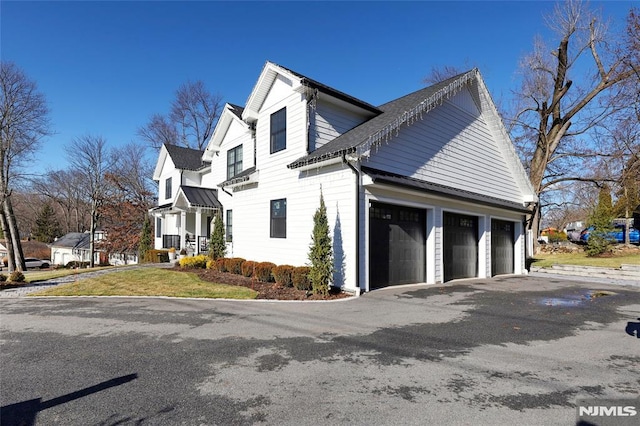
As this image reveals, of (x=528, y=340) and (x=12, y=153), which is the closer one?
(x=528, y=340)

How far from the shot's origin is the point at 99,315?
7.34 m

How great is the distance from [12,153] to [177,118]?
20.1 meters

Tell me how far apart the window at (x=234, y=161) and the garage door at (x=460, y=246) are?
10412 mm

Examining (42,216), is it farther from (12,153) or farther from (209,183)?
(209,183)

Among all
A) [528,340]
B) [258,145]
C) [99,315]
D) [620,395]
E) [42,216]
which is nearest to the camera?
[620,395]

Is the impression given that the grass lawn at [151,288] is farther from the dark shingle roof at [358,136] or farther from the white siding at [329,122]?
the white siding at [329,122]

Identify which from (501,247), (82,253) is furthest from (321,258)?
(82,253)

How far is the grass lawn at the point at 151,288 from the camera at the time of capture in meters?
9.73

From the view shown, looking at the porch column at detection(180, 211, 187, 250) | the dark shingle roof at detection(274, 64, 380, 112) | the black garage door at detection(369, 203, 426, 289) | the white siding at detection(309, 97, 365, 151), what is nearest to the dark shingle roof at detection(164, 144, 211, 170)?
the porch column at detection(180, 211, 187, 250)

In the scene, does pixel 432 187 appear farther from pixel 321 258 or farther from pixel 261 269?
pixel 261 269

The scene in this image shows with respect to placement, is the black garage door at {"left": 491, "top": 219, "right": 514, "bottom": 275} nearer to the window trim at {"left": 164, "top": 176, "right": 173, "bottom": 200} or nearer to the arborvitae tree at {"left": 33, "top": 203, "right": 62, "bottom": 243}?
the window trim at {"left": 164, "top": 176, "right": 173, "bottom": 200}

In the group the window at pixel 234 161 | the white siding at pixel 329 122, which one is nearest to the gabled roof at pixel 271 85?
the white siding at pixel 329 122

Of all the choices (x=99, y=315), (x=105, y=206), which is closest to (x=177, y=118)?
(x=105, y=206)

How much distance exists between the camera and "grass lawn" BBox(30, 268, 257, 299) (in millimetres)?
9734
